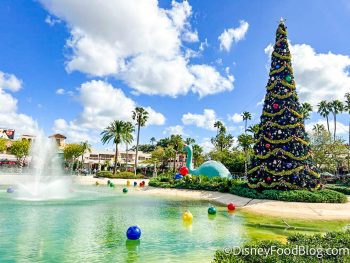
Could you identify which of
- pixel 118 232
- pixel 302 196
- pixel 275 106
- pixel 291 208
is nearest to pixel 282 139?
pixel 275 106

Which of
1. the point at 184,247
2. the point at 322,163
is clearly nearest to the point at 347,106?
the point at 322,163

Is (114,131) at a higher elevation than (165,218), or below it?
higher

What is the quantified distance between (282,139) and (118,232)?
1824 cm

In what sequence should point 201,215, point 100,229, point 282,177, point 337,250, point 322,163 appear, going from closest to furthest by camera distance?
point 337,250
point 100,229
point 201,215
point 282,177
point 322,163

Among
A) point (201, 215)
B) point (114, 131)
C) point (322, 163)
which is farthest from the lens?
point (114, 131)

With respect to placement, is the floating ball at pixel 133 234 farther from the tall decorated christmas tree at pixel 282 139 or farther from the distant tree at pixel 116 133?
the distant tree at pixel 116 133

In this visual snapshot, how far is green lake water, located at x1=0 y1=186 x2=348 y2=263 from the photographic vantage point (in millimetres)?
11414

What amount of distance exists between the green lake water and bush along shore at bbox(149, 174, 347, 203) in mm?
5035

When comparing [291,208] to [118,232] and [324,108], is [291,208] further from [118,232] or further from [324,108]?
[324,108]

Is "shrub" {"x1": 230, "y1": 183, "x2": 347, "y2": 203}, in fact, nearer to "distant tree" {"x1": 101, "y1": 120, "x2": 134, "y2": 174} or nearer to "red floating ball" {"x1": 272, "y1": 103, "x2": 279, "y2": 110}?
"red floating ball" {"x1": 272, "y1": 103, "x2": 279, "y2": 110}

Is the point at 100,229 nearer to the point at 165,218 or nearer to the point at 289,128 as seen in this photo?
the point at 165,218

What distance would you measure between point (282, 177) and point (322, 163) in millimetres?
31549

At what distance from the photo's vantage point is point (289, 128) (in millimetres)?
27406

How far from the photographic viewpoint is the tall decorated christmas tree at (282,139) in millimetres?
26562
